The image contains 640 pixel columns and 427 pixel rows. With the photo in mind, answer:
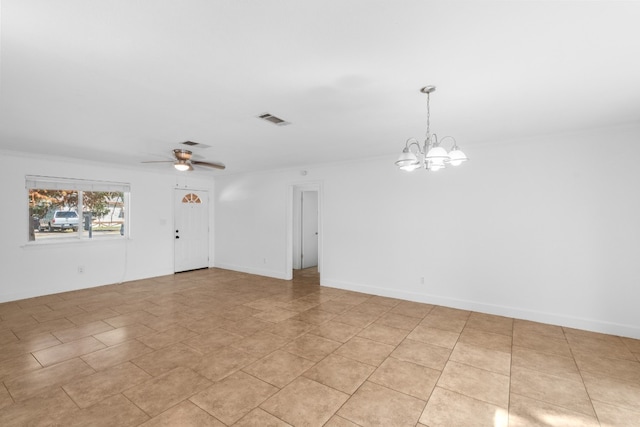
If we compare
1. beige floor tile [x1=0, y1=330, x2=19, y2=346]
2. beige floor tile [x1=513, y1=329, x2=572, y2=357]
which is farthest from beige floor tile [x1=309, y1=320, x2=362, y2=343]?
beige floor tile [x1=0, y1=330, x2=19, y2=346]

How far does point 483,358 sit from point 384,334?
107 cm

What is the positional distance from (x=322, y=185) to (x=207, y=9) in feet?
14.8

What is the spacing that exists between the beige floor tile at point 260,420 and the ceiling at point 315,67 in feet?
8.29

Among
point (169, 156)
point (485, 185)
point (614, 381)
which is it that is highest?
point (169, 156)

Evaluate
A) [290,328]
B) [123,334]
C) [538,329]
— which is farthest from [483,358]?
[123,334]

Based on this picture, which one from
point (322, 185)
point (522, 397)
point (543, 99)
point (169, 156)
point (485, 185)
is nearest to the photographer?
point (522, 397)

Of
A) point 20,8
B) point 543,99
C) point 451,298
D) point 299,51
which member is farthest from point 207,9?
point 451,298

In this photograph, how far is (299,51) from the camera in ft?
6.18

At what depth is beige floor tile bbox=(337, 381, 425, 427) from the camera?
208cm

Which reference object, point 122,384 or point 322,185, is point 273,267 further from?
point 122,384

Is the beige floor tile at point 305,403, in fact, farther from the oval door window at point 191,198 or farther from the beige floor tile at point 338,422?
the oval door window at point 191,198

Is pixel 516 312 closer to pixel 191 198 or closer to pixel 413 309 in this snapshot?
pixel 413 309

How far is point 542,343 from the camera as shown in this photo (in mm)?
3301

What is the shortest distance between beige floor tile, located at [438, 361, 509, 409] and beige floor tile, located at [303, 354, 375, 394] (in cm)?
69
